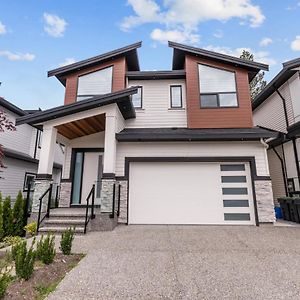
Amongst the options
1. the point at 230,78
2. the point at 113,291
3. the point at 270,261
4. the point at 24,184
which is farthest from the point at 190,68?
the point at 24,184

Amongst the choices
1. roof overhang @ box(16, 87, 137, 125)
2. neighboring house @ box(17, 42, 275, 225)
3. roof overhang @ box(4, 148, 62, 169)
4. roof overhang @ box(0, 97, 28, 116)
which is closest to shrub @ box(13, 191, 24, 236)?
neighboring house @ box(17, 42, 275, 225)

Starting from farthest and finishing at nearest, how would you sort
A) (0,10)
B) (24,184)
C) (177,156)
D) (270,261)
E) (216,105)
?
1. (24,184)
2. (0,10)
3. (216,105)
4. (177,156)
5. (270,261)

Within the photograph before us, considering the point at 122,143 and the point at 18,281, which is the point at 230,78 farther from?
the point at 18,281

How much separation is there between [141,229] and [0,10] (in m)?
11.8

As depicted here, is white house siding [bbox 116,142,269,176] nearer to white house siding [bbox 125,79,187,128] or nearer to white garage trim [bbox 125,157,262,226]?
white garage trim [bbox 125,157,262,226]

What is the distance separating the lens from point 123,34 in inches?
568

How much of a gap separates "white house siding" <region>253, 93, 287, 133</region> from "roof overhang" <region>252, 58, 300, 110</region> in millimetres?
314

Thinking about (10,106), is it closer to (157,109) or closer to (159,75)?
(157,109)

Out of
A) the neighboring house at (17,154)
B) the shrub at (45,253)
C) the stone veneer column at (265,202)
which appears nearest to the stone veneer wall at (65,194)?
the neighboring house at (17,154)

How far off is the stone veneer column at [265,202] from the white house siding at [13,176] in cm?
1143

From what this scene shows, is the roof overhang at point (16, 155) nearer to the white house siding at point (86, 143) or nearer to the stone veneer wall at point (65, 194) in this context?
the white house siding at point (86, 143)

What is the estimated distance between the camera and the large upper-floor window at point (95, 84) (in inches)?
372

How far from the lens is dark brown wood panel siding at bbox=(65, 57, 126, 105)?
370 inches

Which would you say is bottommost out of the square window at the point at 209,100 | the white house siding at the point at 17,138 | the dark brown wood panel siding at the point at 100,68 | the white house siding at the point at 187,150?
the white house siding at the point at 187,150
